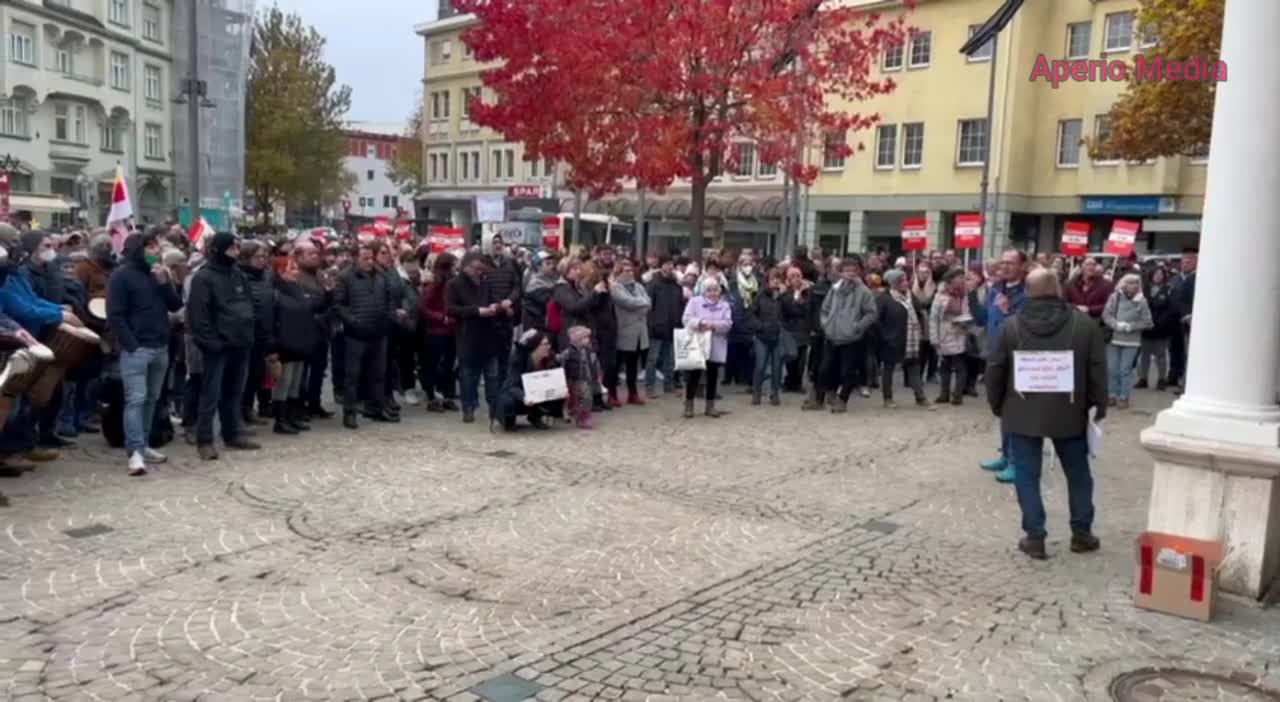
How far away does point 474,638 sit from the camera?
5.32m

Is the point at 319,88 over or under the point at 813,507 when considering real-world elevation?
over

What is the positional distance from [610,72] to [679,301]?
6.40 metres

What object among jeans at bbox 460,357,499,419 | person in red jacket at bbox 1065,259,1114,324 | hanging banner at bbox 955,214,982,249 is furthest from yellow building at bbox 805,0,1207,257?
jeans at bbox 460,357,499,419

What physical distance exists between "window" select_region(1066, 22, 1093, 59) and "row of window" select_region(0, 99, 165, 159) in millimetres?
44964

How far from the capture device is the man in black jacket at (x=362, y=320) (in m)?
11.0

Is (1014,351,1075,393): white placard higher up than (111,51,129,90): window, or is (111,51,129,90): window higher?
(111,51,129,90): window

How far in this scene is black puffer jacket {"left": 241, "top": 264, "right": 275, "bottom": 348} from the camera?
10133 mm

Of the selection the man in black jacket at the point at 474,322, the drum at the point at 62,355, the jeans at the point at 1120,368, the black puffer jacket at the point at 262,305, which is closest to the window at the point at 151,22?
the man in black jacket at the point at 474,322

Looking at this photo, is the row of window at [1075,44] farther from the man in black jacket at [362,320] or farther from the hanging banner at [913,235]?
the man in black jacket at [362,320]

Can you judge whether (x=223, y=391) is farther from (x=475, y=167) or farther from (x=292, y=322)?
(x=475, y=167)

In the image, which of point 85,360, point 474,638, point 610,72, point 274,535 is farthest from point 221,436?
point 610,72

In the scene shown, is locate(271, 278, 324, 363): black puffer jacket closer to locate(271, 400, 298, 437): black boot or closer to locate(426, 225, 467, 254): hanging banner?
locate(271, 400, 298, 437): black boot

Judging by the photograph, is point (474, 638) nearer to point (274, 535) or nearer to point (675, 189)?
point (274, 535)

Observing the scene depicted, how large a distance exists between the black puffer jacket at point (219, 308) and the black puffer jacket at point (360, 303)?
5.28 ft
